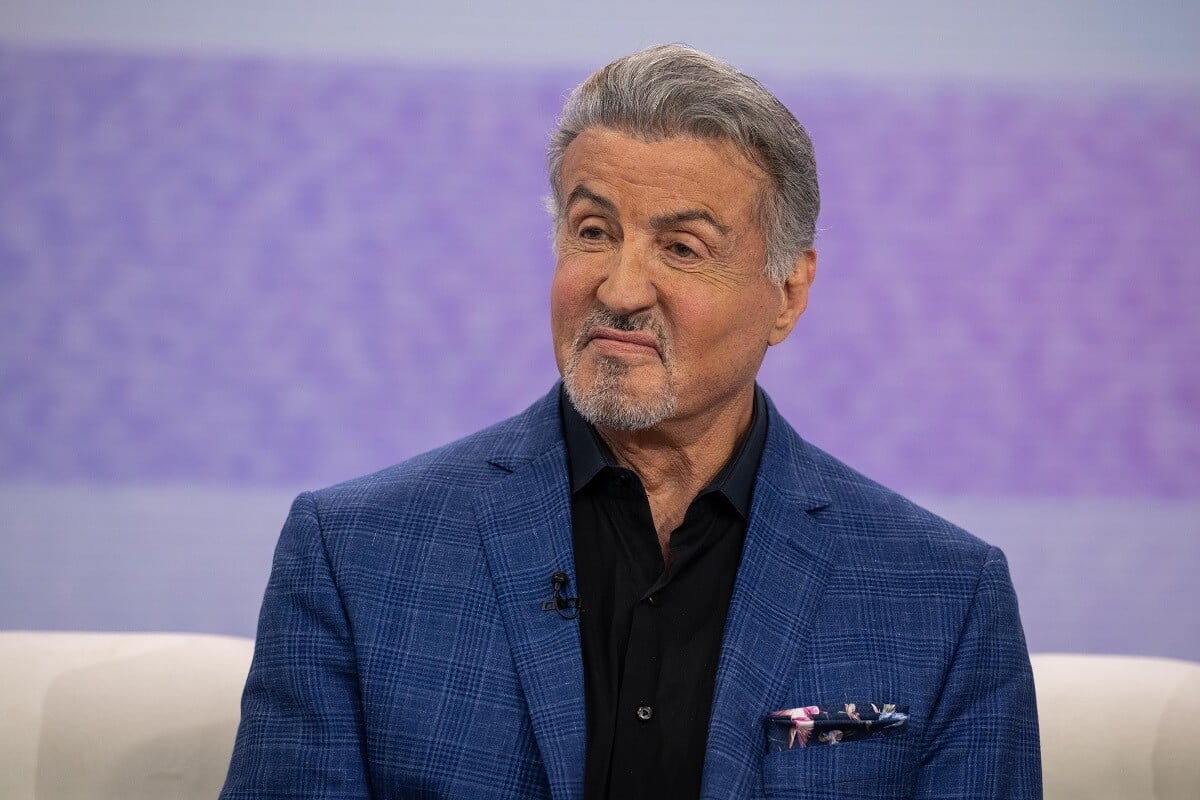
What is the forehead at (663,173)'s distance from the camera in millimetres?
2053

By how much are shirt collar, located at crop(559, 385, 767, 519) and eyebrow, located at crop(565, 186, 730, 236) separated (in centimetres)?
33

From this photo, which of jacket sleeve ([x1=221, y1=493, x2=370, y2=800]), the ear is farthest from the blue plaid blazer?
the ear

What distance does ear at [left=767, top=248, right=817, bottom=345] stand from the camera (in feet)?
7.52

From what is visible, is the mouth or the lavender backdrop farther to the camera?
the lavender backdrop

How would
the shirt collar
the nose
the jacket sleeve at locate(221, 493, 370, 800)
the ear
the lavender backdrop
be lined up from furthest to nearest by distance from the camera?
the lavender backdrop, the ear, the shirt collar, the nose, the jacket sleeve at locate(221, 493, 370, 800)

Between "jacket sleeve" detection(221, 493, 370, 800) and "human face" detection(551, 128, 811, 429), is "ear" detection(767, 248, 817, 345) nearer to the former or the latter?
"human face" detection(551, 128, 811, 429)

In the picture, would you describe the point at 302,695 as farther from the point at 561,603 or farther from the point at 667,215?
the point at 667,215

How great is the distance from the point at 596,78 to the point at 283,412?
1.04 meters

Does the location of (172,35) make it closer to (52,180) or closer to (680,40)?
(52,180)

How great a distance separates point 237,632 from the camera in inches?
111

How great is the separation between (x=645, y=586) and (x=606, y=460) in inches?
8.0

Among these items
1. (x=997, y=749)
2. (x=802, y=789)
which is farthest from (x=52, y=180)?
(x=997, y=749)

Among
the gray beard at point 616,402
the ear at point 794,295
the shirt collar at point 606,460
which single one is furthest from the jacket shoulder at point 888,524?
the gray beard at point 616,402

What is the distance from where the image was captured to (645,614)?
2055 mm
